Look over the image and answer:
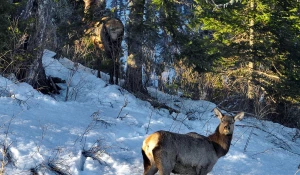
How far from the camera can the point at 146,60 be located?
14.4 meters

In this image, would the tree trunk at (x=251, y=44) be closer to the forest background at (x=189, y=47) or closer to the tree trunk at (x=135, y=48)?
the forest background at (x=189, y=47)

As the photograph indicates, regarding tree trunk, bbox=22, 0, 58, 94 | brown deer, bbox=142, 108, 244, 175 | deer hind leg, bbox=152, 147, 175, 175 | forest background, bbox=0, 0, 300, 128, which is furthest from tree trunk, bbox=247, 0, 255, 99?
deer hind leg, bbox=152, 147, 175, 175

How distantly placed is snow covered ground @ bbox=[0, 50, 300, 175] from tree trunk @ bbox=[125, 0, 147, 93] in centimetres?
134

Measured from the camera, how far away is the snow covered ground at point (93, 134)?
21.1 ft

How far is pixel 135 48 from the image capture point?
42.5 feet

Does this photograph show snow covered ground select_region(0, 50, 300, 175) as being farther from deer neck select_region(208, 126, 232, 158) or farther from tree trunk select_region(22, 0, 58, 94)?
tree trunk select_region(22, 0, 58, 94)

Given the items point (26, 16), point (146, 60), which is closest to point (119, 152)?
point (26, 16)

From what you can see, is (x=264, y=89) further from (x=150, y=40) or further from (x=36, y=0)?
(x=36, y=0)

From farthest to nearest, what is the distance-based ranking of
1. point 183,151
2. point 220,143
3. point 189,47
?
1. point 189,47
2. point 220,143
3. point 183,151

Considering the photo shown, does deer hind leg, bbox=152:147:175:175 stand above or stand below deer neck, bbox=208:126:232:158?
above

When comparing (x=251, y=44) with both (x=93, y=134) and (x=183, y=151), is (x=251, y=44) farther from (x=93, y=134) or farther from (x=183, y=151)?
(x=183, y=151)

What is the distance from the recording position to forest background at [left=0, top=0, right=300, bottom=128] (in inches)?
395

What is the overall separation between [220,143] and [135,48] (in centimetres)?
610

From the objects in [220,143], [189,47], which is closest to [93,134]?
[220,143]
